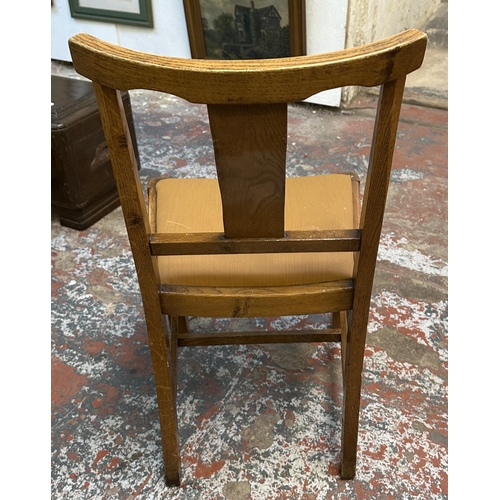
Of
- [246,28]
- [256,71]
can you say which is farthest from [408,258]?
[246,28]

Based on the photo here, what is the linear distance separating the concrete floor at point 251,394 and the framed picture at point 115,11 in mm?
1997

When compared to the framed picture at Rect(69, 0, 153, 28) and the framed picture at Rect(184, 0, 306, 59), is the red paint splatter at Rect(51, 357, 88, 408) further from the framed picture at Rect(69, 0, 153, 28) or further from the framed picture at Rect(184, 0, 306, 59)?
the framed picture at Rect(69, 0, 153, 28)

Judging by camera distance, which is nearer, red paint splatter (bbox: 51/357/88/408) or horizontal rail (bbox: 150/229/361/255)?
horizontal rail (bbox: 150/229/361/255)

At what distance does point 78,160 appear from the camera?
7.89 feet

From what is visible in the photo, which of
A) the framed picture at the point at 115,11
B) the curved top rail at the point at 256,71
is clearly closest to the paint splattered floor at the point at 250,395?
the curved top rail at the point at 256,71

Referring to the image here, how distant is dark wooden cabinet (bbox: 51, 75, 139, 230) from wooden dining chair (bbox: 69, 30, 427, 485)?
3.31 ft

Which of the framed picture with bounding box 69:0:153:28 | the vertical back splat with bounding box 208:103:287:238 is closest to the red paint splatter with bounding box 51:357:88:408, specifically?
the vertical back splat with bounding box 208:103:287:238

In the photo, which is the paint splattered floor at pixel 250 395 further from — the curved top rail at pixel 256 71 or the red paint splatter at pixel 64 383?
the curved top rail at pixel 256 71

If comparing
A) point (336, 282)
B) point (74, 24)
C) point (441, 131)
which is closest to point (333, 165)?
point (441, 131)

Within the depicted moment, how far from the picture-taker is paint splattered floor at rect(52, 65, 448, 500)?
152cm

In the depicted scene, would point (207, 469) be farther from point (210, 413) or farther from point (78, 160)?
point (78, 160)

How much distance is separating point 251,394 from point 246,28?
252 centimetres

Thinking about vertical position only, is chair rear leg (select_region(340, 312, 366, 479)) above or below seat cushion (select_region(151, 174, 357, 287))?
below

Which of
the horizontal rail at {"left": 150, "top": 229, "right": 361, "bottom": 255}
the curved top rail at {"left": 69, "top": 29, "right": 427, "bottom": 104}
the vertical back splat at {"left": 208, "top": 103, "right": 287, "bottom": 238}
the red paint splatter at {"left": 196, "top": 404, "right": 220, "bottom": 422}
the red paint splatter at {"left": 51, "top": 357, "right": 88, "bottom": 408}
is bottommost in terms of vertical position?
the red paint splatter at {"left": 196, "top": 404, "right": 220, "bottom": 422}
